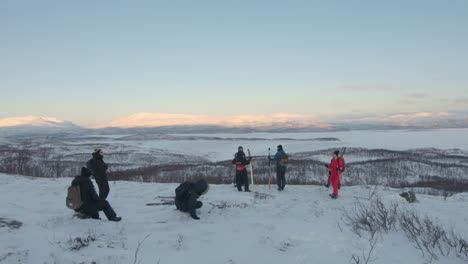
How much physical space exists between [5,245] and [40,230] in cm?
88

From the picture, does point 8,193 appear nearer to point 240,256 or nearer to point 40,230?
point 40,230

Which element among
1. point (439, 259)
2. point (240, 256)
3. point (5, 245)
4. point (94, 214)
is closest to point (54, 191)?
point (94, 214)

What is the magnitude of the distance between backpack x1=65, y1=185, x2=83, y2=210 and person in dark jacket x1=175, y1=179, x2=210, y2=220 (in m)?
2.29

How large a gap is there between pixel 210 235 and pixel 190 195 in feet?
5.33

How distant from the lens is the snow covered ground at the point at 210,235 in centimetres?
423

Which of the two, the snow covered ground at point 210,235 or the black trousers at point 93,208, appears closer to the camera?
the snow covered ground at point 210,235

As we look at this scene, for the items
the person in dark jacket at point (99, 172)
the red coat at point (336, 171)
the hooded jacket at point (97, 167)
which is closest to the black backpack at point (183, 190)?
Answer: the person in dark jacket at point (99, 172)

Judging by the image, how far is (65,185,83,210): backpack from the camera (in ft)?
19.2

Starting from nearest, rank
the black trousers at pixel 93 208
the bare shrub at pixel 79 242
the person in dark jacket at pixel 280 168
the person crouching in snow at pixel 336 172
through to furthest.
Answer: the bare shrub at pixel 79 242 → the black trousers at pixel 93 208 → the person crouching in snow at pixel 336 172 → the person in dark jacket at pixel 280 168

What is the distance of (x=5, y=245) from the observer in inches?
156

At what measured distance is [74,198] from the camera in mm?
5867

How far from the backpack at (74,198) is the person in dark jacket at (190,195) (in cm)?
229

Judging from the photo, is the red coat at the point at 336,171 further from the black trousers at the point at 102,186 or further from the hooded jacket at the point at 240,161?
the black trousers at the point at 102,186

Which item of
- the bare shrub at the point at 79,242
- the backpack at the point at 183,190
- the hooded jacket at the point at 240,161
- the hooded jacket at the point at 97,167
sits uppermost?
the hooded jacket at the point at 97,167
